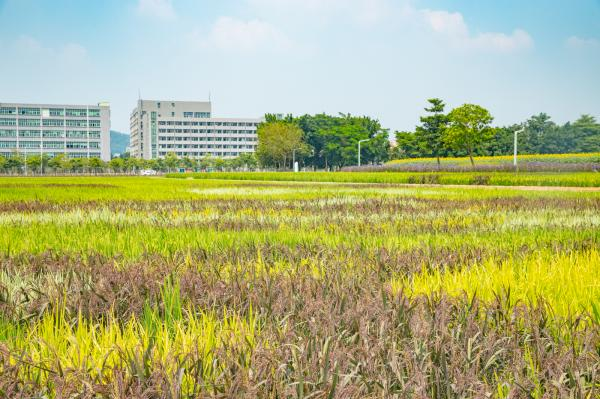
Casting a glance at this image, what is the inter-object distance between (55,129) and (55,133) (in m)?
1.29

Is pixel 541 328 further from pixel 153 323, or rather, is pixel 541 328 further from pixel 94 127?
pixel 94 127

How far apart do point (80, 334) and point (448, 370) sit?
4.54 feet

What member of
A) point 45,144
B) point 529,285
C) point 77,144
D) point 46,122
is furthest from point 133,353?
point 46,122

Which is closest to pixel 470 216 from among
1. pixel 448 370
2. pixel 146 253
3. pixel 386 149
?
pixel 146 253

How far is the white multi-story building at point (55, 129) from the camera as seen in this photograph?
170m

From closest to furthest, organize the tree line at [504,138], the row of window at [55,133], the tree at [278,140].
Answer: the tree line at [504,138] < the tree at [278,140] < the row of window at [55,133]

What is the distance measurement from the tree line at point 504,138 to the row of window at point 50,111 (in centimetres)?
10375

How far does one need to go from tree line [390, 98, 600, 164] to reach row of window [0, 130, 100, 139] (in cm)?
10278

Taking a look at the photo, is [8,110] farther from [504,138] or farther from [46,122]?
[504,138]

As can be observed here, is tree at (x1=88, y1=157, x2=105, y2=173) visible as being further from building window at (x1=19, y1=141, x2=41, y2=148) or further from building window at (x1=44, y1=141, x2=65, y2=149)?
building window at (x1=19, y1=141, x2=41, y2=148)

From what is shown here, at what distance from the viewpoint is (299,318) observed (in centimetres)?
231

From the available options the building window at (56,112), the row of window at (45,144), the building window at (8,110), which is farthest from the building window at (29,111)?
the row of window at (45,144)

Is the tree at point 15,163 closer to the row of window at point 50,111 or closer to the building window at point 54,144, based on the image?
the building window at point 54,144

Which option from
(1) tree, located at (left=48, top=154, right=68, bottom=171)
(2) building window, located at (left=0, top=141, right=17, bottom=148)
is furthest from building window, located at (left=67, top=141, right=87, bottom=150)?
(1) tree, located at (left=48, top=154, right=68, bottom=171)
